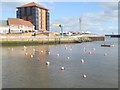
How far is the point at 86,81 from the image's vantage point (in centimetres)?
1886

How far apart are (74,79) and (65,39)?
63536 mm

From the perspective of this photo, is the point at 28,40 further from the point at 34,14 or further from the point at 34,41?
the point at 34,14

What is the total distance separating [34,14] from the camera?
106 meters

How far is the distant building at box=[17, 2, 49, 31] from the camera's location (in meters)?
106

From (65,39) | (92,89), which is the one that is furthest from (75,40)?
(92,89)

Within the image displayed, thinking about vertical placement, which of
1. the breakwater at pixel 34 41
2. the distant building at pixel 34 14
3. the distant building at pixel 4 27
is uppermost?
the distant building at pixel 34 14

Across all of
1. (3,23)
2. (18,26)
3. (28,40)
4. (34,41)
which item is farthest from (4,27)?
(28,40)

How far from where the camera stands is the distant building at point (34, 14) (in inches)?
4171

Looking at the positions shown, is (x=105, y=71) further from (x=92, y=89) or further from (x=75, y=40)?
(x=75, y=40)

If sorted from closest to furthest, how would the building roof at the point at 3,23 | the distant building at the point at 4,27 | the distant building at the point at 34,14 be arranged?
the distant building at the point at 4,27 → the building roof at the point at 3,23 → the distant building at the point at 34,14

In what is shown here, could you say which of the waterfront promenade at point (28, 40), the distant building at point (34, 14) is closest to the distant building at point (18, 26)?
the distant building at point (34, 14)

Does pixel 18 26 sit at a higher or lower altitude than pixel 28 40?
higher

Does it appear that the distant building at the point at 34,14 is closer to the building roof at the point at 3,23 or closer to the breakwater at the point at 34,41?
the building roof at the point at 3,23

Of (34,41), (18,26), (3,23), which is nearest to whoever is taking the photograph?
(34,41)
